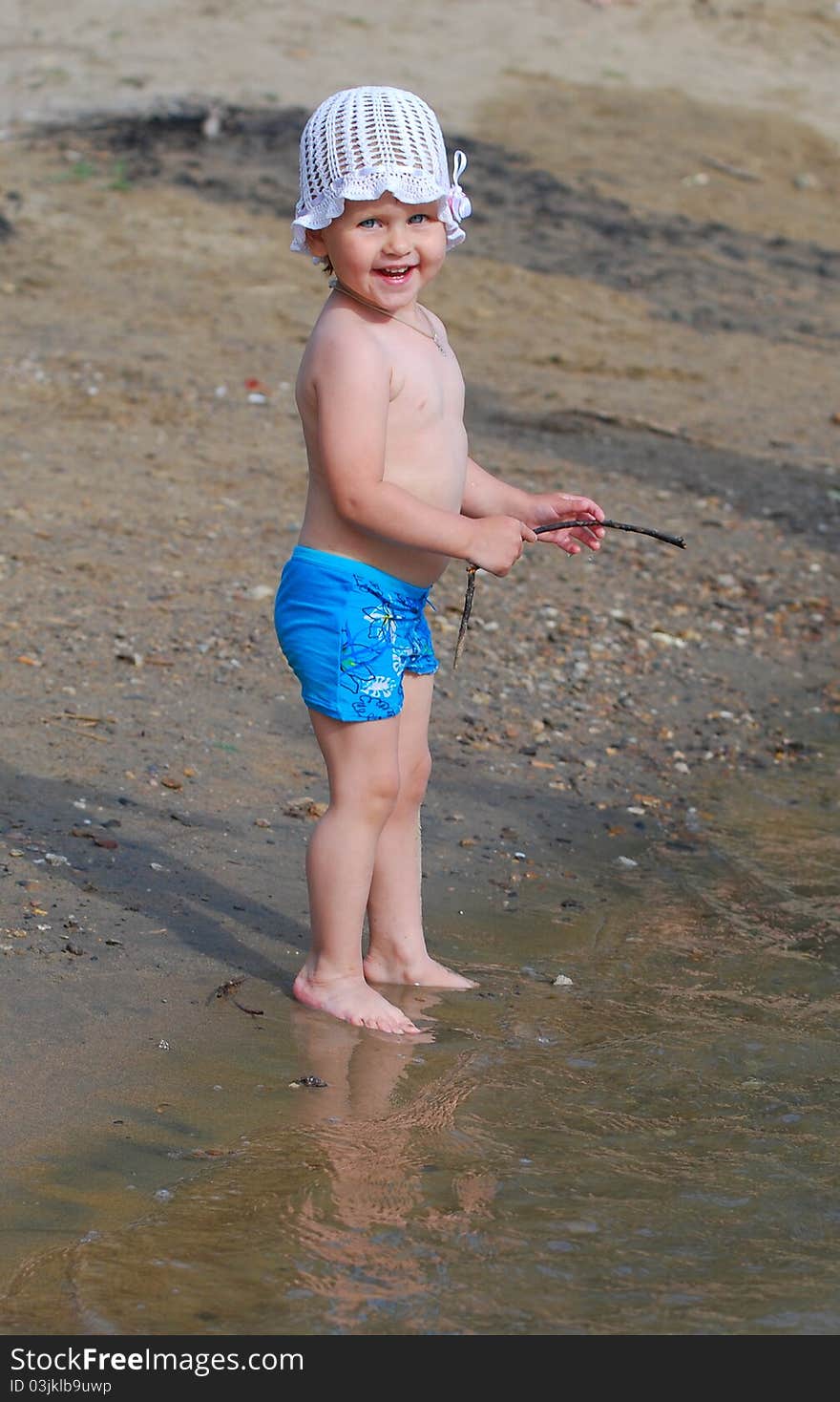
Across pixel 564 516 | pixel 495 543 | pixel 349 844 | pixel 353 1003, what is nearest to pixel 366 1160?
pixel 353 1003

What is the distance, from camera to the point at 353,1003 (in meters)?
3.23

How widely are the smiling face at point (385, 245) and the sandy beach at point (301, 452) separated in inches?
54.3

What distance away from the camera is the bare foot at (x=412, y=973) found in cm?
345

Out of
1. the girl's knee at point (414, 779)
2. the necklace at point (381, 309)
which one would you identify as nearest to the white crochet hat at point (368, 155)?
the necklace at point (381, 309)

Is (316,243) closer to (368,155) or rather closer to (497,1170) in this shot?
(368,155)

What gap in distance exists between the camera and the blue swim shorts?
3170mm

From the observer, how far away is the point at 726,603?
249 inches

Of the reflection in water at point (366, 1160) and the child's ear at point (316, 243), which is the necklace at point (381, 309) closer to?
the child's ear at point (316, 243)

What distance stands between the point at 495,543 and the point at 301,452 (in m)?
4.28

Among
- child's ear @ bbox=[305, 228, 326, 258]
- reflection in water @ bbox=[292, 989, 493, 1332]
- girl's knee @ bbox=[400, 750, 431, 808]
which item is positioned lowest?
reflection in water @ bbox=[292, 989, 493, 1332]

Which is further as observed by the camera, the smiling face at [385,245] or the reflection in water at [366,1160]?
the smiling face at [385,245]

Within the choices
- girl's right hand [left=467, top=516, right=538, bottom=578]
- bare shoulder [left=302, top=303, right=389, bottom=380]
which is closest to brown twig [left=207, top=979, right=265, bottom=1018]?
girl's right hand [left=467, top=516, right=538, bottom=578]

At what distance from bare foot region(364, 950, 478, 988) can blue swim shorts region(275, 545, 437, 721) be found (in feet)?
1.86

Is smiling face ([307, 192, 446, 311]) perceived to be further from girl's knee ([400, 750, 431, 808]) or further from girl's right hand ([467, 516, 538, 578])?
girl's knee ([400, 750, 431, 808])
